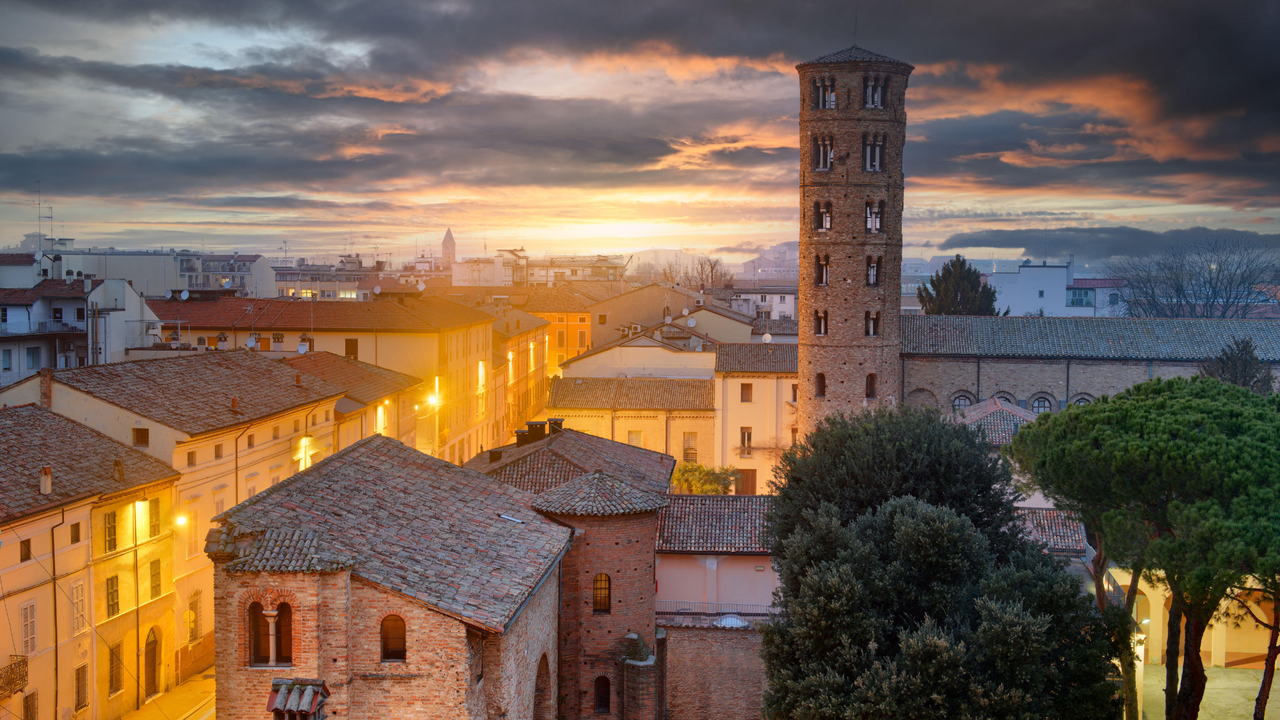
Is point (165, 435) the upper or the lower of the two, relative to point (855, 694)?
upper

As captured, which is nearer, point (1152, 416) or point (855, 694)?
point (855, 694)

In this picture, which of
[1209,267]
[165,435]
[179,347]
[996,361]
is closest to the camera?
[165,435]

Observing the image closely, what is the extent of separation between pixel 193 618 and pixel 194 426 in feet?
18.3

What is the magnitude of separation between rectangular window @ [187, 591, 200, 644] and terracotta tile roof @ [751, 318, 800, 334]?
39654mm

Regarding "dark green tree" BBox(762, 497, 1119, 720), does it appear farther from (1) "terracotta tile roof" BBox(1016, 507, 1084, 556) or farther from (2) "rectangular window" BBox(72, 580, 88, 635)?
(2) "rectangular window" BBox(72, 580, 88, 635)

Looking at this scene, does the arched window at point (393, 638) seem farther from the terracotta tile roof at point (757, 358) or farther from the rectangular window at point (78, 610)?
the terracotta tile roof at point (757, 358)

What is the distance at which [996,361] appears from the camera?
1902 inches

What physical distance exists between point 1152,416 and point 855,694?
30.7ft

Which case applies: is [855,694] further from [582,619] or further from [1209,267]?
[1209,267]

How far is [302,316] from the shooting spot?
47.9 meters

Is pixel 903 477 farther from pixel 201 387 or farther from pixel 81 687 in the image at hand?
pixel 201 387

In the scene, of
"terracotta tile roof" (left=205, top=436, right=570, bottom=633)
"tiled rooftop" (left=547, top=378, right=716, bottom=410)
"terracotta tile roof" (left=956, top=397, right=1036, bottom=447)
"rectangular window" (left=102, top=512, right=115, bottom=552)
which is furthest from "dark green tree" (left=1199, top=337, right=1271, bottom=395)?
"rectangular window" (left=102, top=512, right=115, bottom=552)

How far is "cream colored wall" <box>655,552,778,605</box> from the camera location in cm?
2906

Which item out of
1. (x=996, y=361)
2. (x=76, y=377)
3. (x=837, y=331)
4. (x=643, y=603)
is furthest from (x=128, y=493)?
(x=996, y=361)
